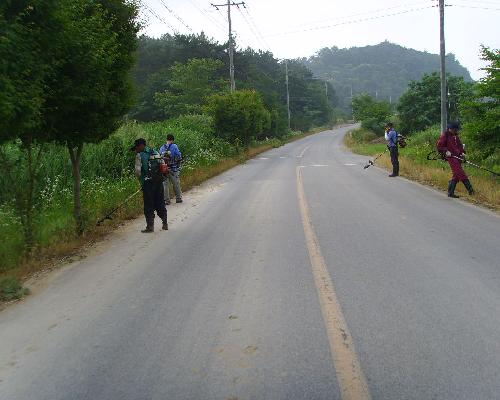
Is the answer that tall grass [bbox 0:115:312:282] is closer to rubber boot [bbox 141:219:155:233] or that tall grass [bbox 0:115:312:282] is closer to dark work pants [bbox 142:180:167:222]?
rubber boot [bbox 141:219:155:233]

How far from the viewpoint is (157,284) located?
629cm

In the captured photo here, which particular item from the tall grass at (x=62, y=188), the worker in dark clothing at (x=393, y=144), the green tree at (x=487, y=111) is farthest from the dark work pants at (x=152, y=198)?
the worker in dark clothing at (x=393, y=144)

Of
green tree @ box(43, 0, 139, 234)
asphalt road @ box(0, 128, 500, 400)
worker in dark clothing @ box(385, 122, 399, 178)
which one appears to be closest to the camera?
asphalt road @ box(0, 128, 500, 400)

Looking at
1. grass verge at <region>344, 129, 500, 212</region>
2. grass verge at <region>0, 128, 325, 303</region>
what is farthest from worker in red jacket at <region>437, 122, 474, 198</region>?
grass verge at <region>0, 128, 325, 303</region>

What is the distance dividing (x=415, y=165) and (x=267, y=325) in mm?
16861

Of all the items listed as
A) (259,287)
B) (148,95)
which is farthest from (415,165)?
(148,95)

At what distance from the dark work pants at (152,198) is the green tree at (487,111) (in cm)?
905

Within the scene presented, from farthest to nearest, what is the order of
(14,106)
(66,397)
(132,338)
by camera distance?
(14,106)
(132,338)
(66,397)

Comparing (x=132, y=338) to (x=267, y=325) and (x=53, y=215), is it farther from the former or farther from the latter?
→ (x=53, y=215)

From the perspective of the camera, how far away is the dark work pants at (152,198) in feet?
32.6

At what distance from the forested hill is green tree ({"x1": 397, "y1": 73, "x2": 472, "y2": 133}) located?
112079mm

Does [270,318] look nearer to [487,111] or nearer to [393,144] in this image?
[487,111]

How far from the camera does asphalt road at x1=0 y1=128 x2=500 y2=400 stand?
367 centimetres

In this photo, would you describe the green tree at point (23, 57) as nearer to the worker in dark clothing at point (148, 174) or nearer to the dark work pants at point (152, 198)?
the worker in dark clothing at point (148, 174)
